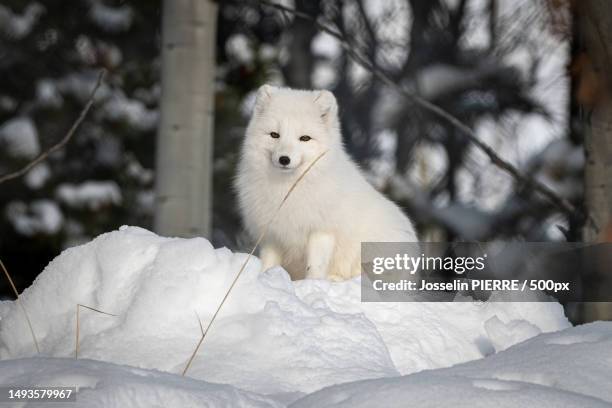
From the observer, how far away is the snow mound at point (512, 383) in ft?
6.34

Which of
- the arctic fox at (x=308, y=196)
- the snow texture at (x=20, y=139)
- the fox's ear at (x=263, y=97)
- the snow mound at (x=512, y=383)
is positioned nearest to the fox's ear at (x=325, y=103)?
the arctic fox at (x=308, y=196)

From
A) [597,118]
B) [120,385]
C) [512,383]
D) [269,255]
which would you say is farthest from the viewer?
[269,255]

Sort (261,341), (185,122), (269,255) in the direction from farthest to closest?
(185,122) < (269,255) < (261,341)

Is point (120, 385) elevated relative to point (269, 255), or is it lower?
lower

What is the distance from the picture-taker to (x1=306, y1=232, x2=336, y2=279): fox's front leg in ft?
13.3

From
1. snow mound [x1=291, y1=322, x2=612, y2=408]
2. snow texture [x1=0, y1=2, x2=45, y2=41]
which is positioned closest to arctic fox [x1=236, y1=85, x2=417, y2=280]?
snow mound [x1=291, y1=322, x2=612, y2=408]

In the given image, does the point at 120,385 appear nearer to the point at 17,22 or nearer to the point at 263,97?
the point at 263,97

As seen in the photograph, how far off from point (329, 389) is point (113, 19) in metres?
9.26

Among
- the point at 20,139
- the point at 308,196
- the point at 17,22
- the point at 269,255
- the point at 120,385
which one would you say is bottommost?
the point at 120,385

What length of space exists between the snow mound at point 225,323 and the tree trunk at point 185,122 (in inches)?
76.8

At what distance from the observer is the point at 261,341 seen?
2.48 m

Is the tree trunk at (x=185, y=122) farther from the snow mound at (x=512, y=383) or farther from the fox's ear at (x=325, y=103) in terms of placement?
the snow mound at (x=512, y=383)

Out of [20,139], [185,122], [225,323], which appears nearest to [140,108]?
[20,139]

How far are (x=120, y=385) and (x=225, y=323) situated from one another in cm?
68
